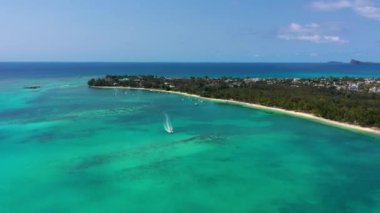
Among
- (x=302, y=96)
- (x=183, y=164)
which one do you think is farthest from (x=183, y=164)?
(x=302, y=96)

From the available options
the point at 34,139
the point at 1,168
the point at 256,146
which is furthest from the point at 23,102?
the point at 256,146

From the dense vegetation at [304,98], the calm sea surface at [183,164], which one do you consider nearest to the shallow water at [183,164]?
the calm sea surface at [183,164]

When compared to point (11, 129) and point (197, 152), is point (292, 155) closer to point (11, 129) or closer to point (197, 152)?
point (197, 152)

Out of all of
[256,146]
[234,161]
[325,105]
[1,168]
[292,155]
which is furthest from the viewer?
[325,105]

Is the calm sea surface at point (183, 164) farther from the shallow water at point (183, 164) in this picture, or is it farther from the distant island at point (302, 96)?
the distant island at point (302, 96)

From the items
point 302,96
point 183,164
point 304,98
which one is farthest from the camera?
point 302,96

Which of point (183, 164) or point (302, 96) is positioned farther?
point (302, 96)

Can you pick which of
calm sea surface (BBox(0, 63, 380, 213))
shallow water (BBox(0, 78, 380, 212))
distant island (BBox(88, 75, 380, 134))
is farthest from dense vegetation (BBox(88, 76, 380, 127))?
shallow water (BBox(0, 78, 380, 212))

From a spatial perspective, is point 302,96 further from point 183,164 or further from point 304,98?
point 183,164
